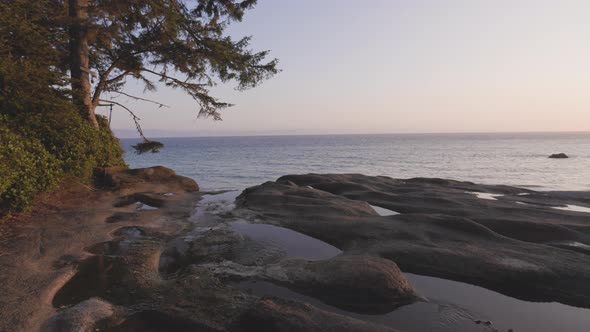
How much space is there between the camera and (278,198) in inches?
504

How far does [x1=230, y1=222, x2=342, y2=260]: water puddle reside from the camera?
309 inches

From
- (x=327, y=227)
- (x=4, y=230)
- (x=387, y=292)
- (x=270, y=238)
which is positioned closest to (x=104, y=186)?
(x=4, y=230)

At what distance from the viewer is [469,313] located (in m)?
5.20

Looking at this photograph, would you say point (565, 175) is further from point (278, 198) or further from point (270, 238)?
point (270, 238)

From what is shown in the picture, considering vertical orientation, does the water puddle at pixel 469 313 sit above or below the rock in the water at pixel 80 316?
below

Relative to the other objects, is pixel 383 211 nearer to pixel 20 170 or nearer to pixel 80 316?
pixel 80 316

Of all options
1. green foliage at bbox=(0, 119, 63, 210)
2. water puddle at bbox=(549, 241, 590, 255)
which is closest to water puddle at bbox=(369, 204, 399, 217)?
water puddle at bbox=(549, 241, 590, 255)

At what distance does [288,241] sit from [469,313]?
4.57m

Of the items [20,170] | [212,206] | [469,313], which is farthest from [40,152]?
[469,313]

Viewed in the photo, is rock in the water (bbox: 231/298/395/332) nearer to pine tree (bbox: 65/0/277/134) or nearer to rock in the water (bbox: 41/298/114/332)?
rock in the water (bbox: 41/298/114/332)

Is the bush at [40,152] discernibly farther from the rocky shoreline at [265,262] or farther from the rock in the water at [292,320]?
the rock in the water at [292,320]

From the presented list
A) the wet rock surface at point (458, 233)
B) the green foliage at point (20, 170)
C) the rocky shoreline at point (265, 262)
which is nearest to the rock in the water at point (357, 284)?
the rocky shoreline at point (265, 262)

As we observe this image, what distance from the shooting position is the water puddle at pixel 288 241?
7.86 metres

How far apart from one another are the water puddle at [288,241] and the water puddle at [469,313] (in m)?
2.13
